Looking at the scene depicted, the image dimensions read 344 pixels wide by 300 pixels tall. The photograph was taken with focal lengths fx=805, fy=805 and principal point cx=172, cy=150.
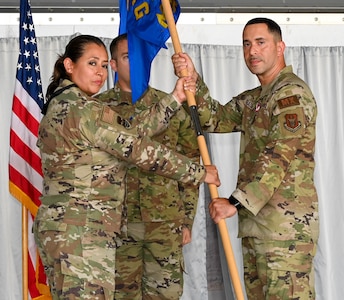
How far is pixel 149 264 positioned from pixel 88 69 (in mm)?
1350

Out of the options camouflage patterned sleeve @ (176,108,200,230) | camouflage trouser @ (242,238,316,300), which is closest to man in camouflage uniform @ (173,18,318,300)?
camouflage trouser @ (242,238,316,300)

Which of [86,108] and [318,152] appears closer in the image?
[86,108]

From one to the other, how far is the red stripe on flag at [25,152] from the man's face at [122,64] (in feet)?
2.21

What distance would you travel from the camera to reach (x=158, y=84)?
229 inches

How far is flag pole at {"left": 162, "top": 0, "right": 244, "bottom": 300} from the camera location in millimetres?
3764

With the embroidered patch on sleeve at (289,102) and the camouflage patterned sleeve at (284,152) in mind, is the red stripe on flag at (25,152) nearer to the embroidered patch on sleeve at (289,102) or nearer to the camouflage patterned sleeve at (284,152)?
the camouflage patterned sleeve at (284,152)

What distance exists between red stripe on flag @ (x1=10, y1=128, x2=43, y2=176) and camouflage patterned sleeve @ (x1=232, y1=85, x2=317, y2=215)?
4.73ft

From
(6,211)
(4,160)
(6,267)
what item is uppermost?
(4,160)

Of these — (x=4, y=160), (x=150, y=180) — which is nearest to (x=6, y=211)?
(x=4, y=160)

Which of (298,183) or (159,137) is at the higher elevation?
(159,137)

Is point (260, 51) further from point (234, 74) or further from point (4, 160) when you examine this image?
point (4, 160)

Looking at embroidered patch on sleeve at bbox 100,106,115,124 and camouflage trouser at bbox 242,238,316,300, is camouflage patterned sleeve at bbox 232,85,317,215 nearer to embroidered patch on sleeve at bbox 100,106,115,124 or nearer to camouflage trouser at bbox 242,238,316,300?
camouflage trouser at bbox 242,238,316,300

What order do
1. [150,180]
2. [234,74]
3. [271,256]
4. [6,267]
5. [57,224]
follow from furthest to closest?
[234,74], [6,267], [150,180], [271,256], [57,224]

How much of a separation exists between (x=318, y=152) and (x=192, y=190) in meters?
1.49
